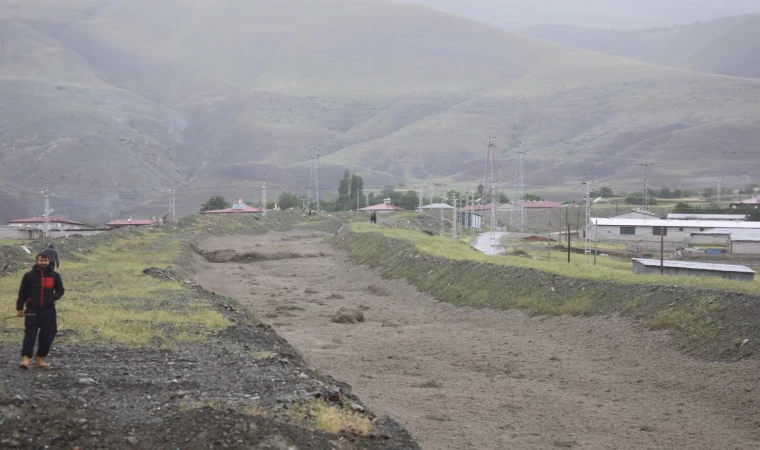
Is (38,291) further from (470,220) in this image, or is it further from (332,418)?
(470,220)

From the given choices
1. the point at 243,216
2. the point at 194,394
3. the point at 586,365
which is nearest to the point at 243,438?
the point at 194,394

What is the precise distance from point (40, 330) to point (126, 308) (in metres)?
8.61

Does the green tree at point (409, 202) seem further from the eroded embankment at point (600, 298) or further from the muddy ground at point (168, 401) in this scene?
the muddy ground at point (168, 401)

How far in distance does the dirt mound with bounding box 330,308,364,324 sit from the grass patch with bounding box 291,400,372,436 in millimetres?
15070

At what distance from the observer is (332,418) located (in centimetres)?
1148

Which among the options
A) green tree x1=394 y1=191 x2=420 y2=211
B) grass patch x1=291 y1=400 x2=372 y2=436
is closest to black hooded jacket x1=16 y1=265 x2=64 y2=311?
grass patch x1=291 y1=400 x2=372 y2=436

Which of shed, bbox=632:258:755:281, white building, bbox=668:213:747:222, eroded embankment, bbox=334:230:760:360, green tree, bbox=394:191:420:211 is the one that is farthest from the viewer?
green tree, bbox=394:191:420:211

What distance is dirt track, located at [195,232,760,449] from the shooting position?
47.5 feet

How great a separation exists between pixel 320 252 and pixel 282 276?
13.4 m

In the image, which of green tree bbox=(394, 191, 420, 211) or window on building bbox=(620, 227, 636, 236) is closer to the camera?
window on building bbox=(620, 227, 636, 236)

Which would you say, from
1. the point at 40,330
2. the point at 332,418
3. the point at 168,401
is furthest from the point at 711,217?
the point at 168,401

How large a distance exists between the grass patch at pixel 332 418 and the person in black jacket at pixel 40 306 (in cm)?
381

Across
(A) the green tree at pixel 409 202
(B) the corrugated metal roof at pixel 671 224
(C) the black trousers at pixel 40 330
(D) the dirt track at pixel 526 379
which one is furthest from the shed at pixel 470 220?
(C) the black trousers at pixel 40 330

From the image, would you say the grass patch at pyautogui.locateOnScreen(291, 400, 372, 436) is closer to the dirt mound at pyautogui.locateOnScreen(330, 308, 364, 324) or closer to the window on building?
the dirt mound at pyautogui.locateOnScreen(330, 308, 364, 324)
